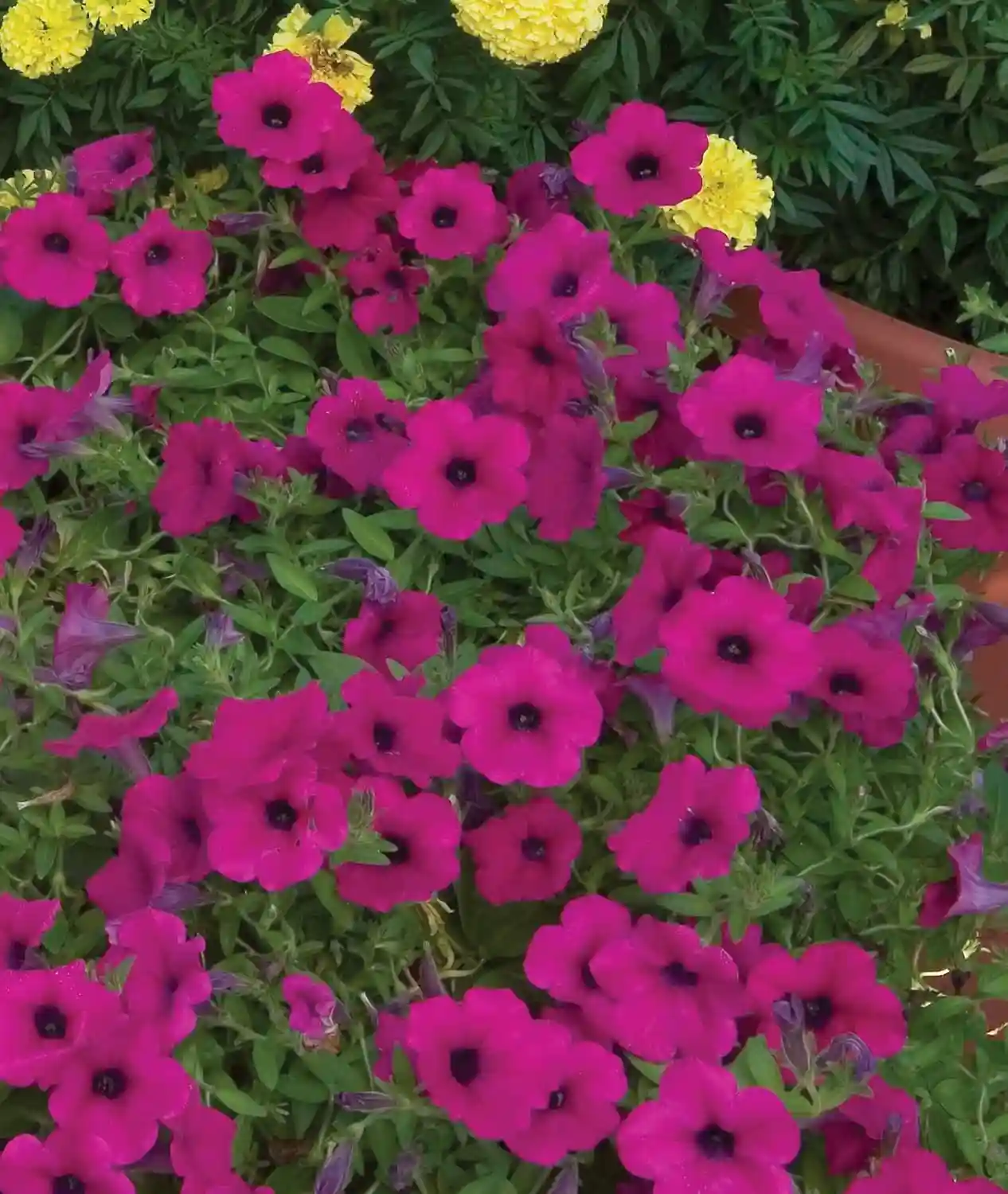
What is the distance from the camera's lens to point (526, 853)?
0.83 metres

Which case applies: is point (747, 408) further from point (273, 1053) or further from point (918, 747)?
point (273, 1053)

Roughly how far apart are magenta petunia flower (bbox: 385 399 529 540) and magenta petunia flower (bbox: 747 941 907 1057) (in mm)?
397

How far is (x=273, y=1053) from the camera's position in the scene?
30.1 inches

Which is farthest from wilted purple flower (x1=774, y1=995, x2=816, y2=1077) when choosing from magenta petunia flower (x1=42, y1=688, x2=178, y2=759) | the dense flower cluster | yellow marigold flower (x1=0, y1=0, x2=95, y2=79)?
yellow marigold flower (x1=0, y1=0, x2=95, y2=79)

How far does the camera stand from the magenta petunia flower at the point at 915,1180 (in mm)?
645

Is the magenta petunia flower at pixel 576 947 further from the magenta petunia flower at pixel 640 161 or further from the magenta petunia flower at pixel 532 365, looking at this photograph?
the magenta petunia flower at pixel 640 161

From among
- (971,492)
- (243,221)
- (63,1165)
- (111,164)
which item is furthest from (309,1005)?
(111,164)

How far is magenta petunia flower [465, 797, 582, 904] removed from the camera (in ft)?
2.69

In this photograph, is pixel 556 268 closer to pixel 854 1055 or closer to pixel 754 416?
pixel 754 416

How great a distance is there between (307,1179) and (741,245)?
99cm

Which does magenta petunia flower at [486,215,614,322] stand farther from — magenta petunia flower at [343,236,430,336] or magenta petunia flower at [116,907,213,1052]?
magenta petunia flower at [116,907,213,1052]

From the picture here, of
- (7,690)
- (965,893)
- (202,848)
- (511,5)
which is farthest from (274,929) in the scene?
(511,5)

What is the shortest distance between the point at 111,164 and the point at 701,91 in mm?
662

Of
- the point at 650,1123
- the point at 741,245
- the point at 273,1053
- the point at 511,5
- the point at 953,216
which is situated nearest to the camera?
the point at 650,1123
